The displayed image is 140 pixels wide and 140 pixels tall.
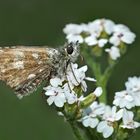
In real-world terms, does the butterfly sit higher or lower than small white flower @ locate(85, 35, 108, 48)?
lower

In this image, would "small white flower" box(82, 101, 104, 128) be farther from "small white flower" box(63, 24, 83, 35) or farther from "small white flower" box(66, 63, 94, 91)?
"small white flower" box(63, 24, 83, 35)

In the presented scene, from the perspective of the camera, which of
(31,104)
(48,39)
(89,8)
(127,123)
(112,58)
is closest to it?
(127,123)

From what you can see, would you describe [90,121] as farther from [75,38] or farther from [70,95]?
[75,38]

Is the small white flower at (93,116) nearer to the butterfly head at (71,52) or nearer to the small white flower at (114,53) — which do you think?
the butterfly head at (71,52)

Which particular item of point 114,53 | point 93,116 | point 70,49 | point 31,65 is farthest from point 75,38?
point 93,116

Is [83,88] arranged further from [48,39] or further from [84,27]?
[48,39]

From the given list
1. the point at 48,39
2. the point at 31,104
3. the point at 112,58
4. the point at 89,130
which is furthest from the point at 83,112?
the point at 48,39

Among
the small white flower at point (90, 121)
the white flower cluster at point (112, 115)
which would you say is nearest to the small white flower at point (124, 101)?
the white flower cluster at point (112, 115)

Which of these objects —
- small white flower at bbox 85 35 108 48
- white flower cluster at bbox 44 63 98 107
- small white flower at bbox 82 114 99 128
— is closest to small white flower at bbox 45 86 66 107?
white flower cluster at bbox 44 63 98 107
